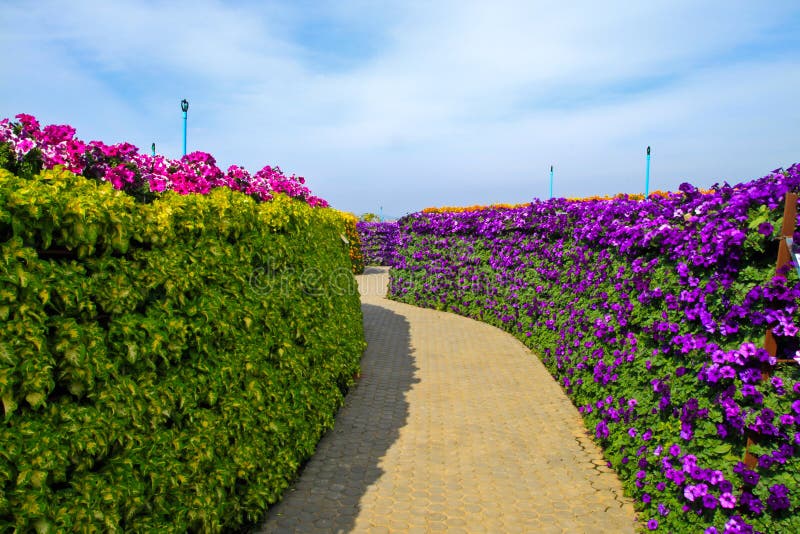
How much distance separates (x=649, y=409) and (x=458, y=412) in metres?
2.77

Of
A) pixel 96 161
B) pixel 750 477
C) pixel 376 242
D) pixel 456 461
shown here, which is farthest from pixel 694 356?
pixel 376 242

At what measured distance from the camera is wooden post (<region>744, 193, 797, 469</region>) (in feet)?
12.3

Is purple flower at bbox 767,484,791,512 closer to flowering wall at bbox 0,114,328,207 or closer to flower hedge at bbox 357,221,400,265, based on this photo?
flowering wall at bbox 0,114,328,207

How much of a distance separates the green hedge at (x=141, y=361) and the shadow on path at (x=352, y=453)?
234 millimetres

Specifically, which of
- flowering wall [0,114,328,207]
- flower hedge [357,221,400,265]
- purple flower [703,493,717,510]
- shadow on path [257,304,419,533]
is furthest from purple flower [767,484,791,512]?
flower hedge [357,221,400,265]

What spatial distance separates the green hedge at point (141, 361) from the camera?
8.00 feet

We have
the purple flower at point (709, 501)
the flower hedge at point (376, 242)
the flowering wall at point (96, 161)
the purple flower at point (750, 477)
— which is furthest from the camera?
the flower hedge at point (376, 242)

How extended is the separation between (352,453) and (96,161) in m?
4.25

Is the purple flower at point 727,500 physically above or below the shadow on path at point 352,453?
above

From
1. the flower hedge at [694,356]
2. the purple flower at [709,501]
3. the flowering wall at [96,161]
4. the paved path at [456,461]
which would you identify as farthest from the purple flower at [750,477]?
the flowering wall at [96,161]

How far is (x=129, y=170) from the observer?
6.17m

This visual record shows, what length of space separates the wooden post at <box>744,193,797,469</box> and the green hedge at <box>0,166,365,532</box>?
3603mm

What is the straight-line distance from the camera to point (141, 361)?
320cm

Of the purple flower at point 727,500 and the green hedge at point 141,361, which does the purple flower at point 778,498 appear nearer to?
the purple flower at point 727,500
